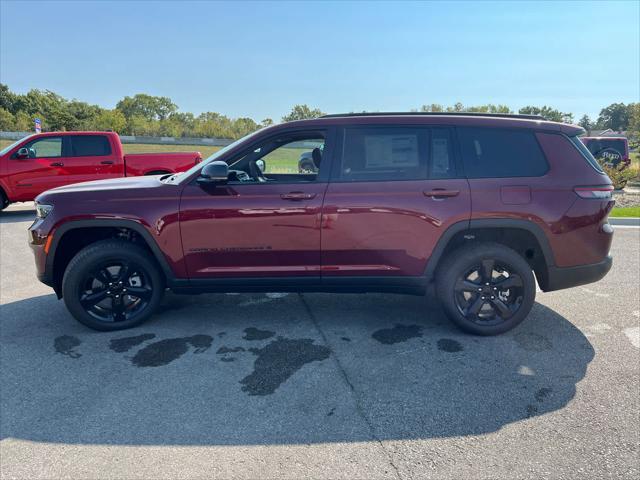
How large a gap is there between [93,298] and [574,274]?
4.22 m

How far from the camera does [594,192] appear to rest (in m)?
3.70

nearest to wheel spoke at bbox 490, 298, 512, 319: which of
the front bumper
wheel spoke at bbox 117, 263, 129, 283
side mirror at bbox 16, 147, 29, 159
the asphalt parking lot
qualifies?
the asphalt parking lot

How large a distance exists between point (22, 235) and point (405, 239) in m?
7.62

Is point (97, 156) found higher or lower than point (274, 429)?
higher

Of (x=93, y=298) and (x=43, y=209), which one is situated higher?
(x=43, y=209)

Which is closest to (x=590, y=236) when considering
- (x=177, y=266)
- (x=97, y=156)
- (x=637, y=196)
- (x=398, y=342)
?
(x=398, y=342)

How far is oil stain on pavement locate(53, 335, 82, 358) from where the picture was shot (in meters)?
3.56

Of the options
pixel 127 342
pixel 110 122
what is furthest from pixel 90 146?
pixel 110 122

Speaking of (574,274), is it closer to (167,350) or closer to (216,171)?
(216,171)

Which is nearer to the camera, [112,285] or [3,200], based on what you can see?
[112,285]

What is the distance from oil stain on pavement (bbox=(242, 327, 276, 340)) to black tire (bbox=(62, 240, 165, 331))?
873 mm

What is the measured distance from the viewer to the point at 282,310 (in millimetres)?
4426

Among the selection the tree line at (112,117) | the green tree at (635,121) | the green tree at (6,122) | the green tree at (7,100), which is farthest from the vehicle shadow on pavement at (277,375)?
the green tree at (7,100)

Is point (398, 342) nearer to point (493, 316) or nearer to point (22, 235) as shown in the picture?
point (493, 316)
